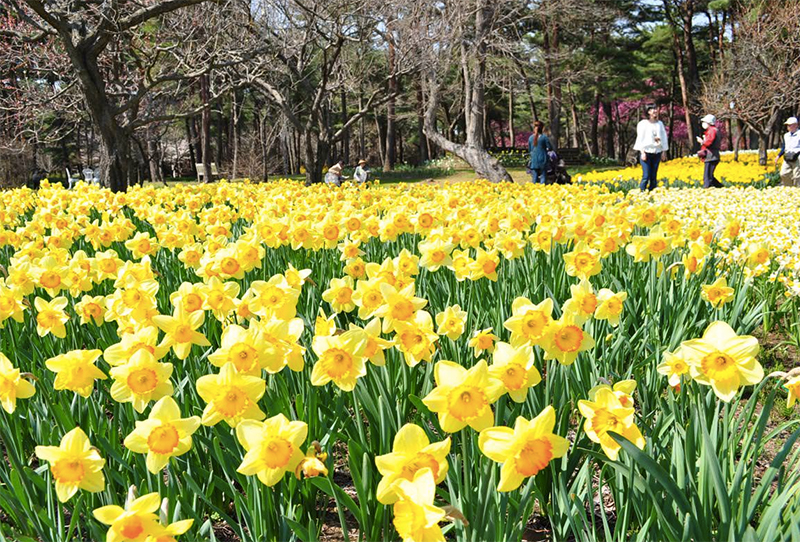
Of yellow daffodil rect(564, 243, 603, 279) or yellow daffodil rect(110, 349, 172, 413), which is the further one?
yellow daffodil rect(564, 243, 603, 279)

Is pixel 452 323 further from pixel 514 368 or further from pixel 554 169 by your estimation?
pixel 554 169

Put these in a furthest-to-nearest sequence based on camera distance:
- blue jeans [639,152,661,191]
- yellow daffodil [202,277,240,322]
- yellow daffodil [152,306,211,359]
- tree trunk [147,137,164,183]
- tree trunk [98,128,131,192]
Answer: tree trunk [147,137,164,183], tree trunk [98,128,131,192], blue jeans [639,152,661,191], yellow daffodil [202,277,240,322], yellow daffodil [152,306,211,359]

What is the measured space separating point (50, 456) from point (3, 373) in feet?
1.11

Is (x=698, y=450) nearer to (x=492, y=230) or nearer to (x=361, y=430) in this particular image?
(x=361, y=430)

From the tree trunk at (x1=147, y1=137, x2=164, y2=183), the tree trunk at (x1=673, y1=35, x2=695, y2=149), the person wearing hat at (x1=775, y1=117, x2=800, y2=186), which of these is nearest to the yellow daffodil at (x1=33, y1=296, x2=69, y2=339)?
the person wearing hat at (x1=775, y1=117, x2=800, y2=186)

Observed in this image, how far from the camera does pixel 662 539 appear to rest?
52.2 inches

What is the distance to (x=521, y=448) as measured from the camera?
104 cm

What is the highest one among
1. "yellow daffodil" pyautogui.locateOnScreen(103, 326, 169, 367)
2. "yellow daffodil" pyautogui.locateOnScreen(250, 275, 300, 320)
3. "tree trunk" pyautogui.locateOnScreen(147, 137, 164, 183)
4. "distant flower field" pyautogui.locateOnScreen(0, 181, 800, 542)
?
"tree trunk" pyautogui.locateOnScreen(147, 137, 164, 183)

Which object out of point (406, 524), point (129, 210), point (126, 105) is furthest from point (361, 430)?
point (126, 105)

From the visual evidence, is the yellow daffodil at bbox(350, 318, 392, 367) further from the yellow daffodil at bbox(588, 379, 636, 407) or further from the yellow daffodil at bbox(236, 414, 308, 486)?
the yellow daffodil at bbox(588, 379, 636, 407)

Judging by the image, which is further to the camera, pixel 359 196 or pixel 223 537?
pixel 359 196

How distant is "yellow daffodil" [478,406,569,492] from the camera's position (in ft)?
3.38

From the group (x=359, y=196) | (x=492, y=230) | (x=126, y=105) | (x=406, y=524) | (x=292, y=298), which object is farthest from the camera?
(x=126, y=105)

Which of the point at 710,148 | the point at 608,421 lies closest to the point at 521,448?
the point at 608,421
